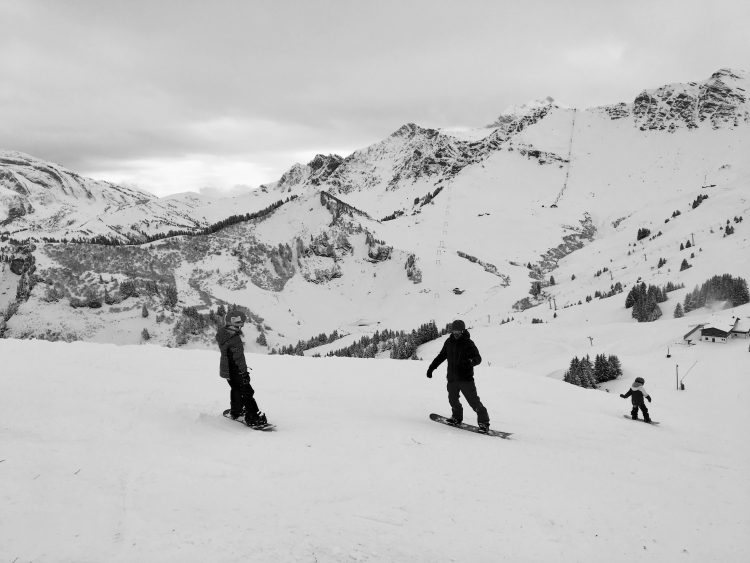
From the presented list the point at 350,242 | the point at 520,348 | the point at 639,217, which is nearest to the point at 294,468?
the point at 520,348

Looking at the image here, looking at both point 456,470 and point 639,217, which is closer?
point 456,470

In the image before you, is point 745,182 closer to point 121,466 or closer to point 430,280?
point 430,280

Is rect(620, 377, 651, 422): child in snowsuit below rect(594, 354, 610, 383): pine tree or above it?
above

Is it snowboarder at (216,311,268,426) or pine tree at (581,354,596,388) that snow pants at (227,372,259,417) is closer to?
snowboarder at (216,311,268,426)

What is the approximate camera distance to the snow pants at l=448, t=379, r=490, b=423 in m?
10.9

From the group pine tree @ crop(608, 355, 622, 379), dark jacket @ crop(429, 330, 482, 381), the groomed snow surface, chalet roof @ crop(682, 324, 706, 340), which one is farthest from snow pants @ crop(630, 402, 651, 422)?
chalet roof @ crop(682, 324, 706, 340)

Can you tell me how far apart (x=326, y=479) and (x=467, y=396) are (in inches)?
194

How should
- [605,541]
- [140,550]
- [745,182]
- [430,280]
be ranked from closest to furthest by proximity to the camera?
[140,550] < [605,541] < [430,280] < [745,182]

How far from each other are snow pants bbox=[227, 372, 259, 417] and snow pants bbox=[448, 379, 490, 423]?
467 cm

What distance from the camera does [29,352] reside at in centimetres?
1445

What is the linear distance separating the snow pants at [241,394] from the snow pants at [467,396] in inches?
184

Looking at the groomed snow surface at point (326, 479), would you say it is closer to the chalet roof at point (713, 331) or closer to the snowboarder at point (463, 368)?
the snowboarder at point (463, 368)

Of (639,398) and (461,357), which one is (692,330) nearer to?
(639,398)

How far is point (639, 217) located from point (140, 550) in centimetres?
20807
